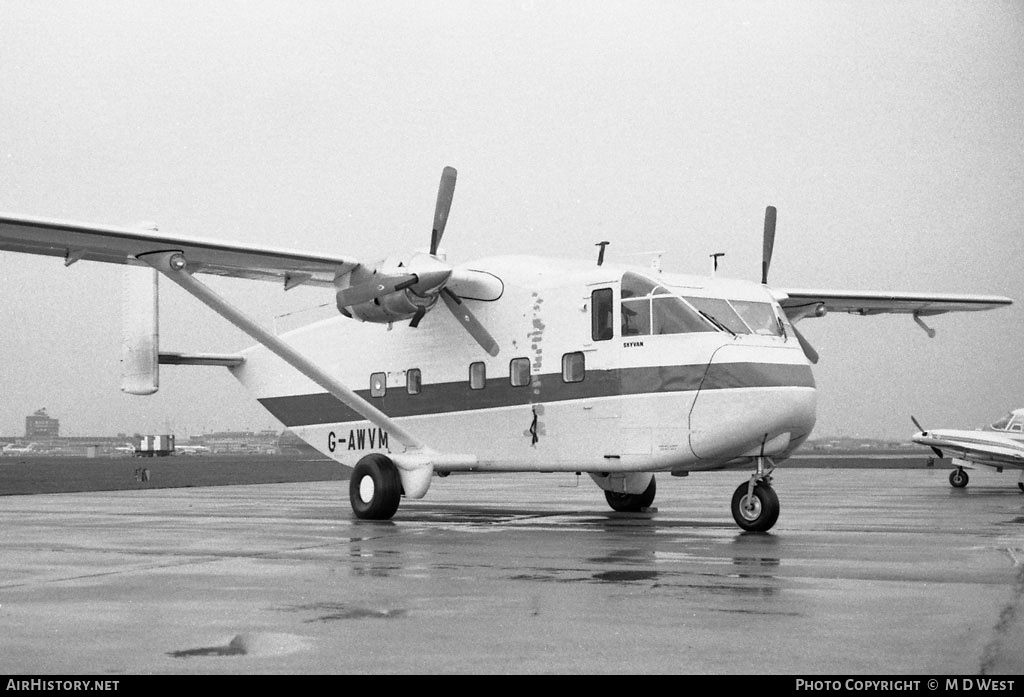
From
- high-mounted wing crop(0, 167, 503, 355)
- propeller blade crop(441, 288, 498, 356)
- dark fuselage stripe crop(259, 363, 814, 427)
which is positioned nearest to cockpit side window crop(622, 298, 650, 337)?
dark fuselage stripe crop(259, 363, 814, 427)

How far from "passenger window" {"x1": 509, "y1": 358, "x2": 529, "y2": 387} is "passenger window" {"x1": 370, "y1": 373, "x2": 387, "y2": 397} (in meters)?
3.09

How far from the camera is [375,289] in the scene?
57.5ft

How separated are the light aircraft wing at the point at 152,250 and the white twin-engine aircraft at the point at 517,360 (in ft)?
0.12

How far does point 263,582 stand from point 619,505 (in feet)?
35.7

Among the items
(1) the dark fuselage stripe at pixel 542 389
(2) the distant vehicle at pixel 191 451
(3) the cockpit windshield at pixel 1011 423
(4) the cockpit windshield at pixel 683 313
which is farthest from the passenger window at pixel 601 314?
(2) the distant vehicle at pixel 191 451

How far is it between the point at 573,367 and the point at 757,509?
3506 millimetres

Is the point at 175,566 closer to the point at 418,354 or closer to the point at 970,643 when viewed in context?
the point at 970,643

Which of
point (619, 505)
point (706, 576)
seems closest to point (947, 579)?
point (706, 576)

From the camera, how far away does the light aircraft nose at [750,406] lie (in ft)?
47.9

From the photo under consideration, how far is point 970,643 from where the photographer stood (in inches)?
258

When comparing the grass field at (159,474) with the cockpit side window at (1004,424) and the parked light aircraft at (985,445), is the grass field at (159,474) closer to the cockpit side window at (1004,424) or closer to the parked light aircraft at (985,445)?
the parked light aircraft at (985,445)

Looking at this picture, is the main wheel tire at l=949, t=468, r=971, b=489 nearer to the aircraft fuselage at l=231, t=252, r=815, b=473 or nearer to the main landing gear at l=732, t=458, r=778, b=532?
the aircraft fuselage at l=231, t=252, r=815, b=473
